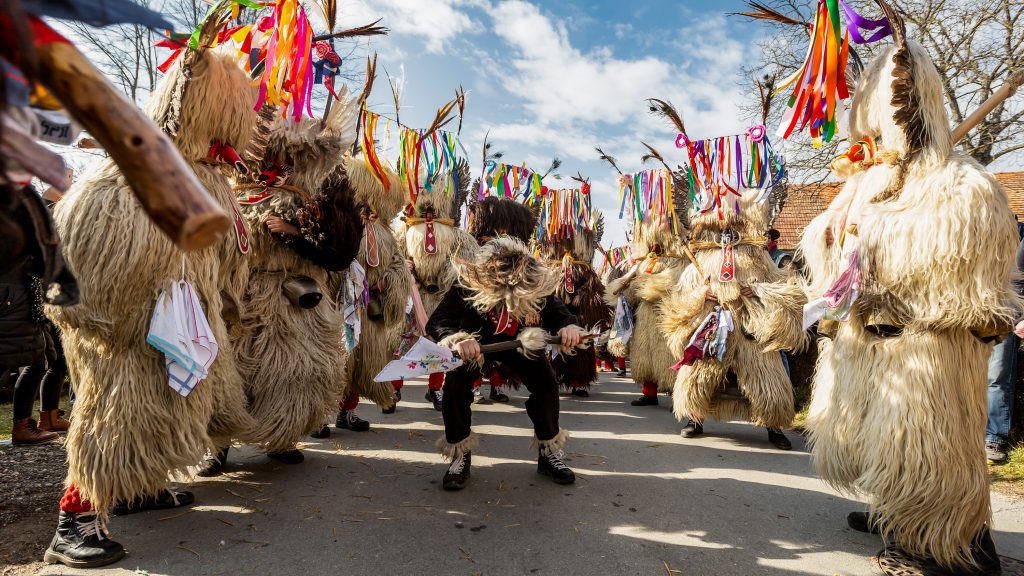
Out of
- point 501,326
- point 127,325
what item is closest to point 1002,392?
point 501,326

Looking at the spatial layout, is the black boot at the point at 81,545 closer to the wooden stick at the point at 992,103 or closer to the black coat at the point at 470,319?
the black coat at the point at 470,319

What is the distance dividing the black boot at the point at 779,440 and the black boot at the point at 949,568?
1993 millimetres

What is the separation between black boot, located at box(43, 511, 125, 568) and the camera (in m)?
2.18

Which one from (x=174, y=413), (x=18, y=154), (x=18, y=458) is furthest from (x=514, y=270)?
(x=18, y=458)

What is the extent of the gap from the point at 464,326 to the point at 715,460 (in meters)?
2.07

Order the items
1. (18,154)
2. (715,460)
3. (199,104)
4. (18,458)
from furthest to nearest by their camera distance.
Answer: (715,460)
(18,458)
(199,104)
(18,154)

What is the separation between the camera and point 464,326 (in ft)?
10.8

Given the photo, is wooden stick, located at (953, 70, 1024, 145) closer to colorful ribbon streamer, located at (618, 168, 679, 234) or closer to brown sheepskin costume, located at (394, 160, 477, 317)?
colorful ribbon streamer, located at (618, 168, 679, 234)

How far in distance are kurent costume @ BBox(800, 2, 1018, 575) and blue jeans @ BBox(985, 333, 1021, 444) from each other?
2225mm

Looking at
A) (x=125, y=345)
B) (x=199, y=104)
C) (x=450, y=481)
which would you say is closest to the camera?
(x=125, y=345)

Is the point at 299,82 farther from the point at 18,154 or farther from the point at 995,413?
the point at 995,413

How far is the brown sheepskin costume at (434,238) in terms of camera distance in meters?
5.36

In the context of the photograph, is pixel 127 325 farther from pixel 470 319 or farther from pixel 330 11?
pixel 330 11

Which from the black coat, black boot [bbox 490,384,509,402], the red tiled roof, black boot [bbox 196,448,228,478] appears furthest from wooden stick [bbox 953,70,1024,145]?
the red tiled roof
